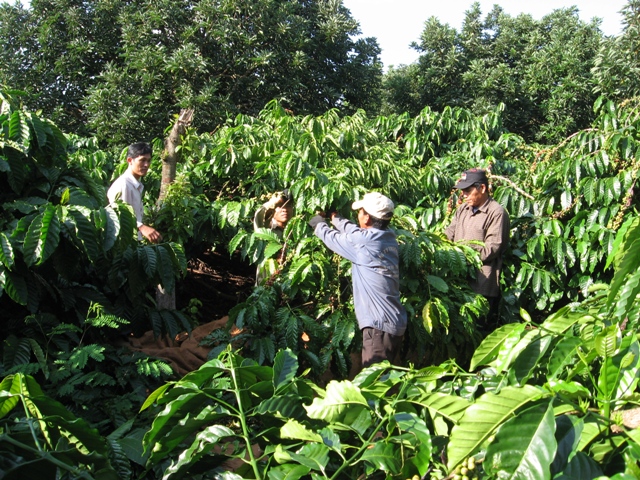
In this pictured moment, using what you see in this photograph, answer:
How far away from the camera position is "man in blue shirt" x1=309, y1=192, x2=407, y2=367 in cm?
375

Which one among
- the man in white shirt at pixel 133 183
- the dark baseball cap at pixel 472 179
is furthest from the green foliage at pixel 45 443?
the dark baseball cap at pixel 472 179

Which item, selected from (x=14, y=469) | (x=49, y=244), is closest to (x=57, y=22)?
(x=49, y=244)

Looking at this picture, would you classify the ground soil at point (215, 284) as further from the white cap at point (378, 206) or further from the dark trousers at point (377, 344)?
the white cap at point (378, 206)

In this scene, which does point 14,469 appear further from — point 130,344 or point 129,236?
point 130,344

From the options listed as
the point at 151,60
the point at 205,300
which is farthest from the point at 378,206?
the point at 151,60

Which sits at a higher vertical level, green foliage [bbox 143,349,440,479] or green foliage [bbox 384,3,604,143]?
green foliage [bbox 384,3,604,143]

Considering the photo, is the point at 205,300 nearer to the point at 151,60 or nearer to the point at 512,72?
the point at 151,60

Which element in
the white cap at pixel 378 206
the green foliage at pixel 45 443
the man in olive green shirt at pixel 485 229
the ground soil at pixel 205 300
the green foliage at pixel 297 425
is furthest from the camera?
the man in olive green shirt at pixel 485 229

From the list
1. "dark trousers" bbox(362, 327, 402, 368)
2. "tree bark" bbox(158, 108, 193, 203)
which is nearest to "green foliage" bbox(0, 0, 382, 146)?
"tree bark" bbox(158, 108, 193, 203)

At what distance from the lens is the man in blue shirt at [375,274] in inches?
148

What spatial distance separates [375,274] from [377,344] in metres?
0.42

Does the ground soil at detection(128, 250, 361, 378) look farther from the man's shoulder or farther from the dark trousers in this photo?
the man's shoulder

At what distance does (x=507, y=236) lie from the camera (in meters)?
5.11

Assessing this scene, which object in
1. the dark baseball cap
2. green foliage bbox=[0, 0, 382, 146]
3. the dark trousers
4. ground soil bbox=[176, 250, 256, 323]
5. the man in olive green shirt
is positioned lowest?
the dark trousers
